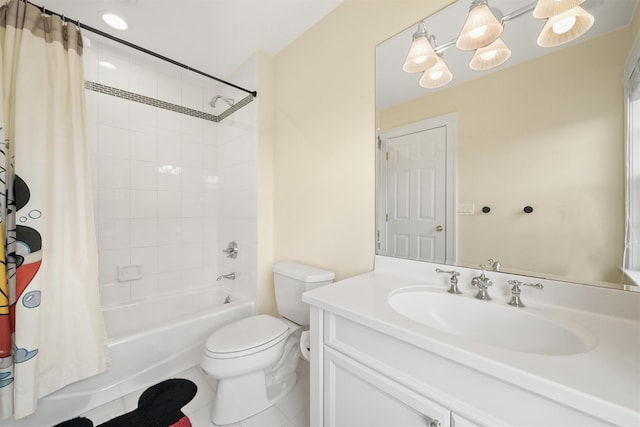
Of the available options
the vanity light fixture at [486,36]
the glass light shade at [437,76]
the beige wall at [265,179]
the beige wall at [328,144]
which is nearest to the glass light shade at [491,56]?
the vanity light fixture at [486,36]

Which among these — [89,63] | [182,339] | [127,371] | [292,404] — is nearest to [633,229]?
[292,404]

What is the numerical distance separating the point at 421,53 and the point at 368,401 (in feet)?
4.74

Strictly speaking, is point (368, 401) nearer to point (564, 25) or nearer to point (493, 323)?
point (493, 323)

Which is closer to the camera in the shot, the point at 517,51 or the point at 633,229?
the point at 633,229

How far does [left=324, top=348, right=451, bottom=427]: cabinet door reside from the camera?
2.28ft

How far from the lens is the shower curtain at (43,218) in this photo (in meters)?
1.08

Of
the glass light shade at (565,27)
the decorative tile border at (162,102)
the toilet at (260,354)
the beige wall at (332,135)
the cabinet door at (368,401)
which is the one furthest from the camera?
the decorative tile border at (162,102)

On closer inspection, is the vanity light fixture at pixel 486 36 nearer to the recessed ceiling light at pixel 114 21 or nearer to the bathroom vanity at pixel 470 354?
the bathroom vanity at pixel 470 354

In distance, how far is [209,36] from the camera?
1.73 metres

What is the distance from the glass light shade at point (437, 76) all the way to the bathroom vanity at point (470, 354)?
85 centimetres

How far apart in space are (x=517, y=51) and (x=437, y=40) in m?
0.35

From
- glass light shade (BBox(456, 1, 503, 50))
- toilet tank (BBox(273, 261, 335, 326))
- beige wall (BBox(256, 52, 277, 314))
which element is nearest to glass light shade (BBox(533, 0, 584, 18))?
glass light shade (BBox(456, 1, 503, 50))

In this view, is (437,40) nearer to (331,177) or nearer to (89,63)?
(331,177)

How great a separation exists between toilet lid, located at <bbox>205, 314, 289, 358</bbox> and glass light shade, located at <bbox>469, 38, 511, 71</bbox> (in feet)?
5.27
